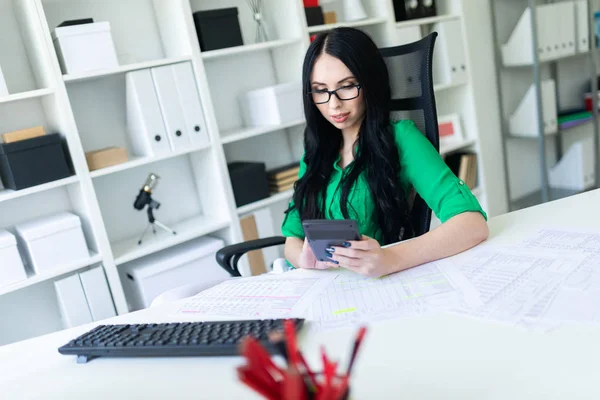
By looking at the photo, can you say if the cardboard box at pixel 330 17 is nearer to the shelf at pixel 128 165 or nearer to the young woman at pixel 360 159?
the shelf at pixel 128 165

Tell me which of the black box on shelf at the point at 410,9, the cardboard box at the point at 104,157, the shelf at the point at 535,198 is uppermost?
the black box on shelf at the point at 410,9

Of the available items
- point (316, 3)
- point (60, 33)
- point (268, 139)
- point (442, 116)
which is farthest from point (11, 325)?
point (442, 116)

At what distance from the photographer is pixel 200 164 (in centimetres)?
273

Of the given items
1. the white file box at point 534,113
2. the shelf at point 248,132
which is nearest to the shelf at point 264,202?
the shelf at point 248,132

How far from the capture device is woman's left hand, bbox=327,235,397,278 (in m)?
1.16

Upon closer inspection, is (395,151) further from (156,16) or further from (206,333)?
(156,16)

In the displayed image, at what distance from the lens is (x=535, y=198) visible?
3994 millimetres

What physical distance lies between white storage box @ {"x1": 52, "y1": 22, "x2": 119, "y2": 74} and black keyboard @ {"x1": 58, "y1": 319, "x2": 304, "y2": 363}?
1491 millimetres

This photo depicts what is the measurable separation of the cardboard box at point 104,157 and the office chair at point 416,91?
1059 millimetres

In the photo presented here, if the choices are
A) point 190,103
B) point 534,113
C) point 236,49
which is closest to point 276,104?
point 236,49

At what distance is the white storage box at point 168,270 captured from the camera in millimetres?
2451

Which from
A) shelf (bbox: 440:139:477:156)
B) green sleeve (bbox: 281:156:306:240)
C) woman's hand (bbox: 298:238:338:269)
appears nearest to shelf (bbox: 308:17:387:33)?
shelf (bbox: 440:139:477:156)

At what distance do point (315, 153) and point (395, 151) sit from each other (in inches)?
10.7

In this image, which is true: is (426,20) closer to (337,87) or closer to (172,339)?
(337,87)
